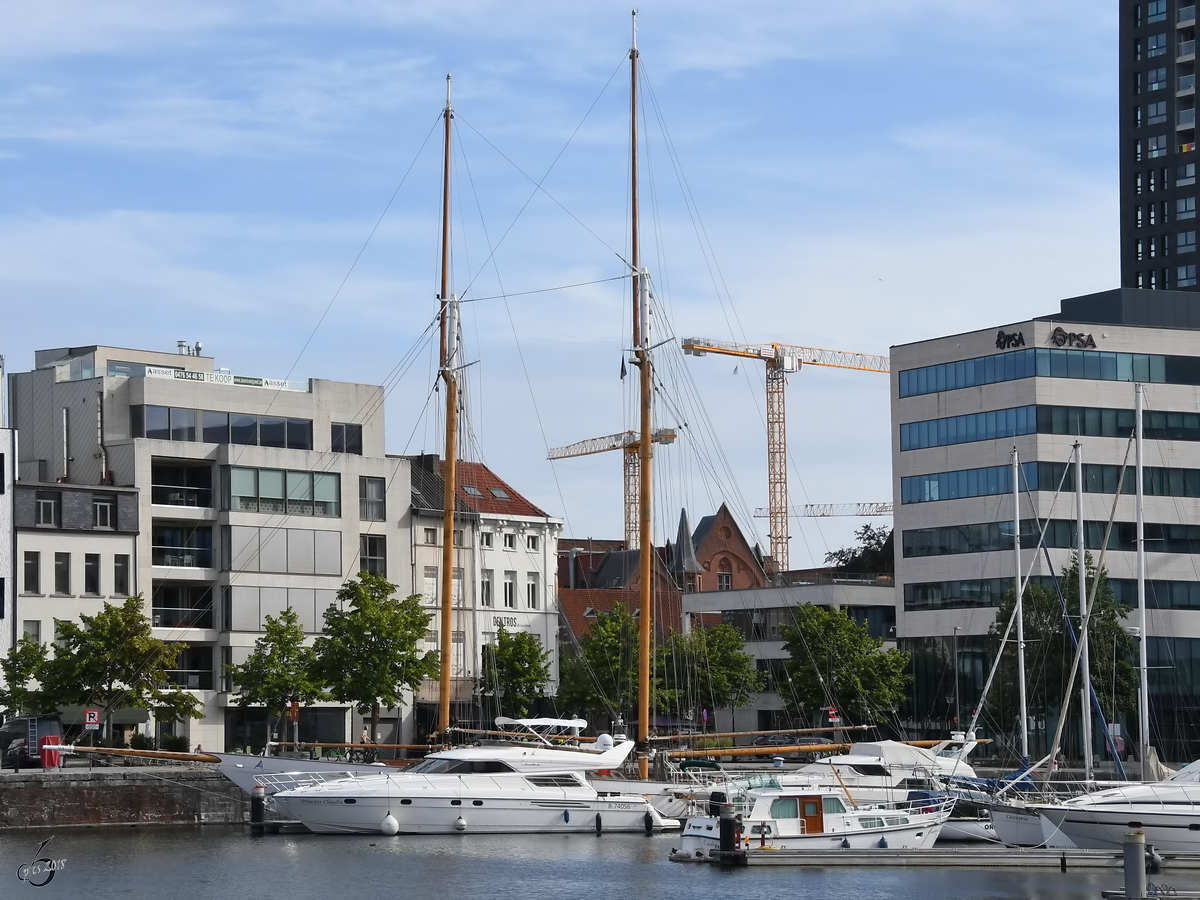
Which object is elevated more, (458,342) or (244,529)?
(458,342)

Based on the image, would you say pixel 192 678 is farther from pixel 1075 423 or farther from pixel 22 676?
pixel 1075 423

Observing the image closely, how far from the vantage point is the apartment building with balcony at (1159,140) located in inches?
7510

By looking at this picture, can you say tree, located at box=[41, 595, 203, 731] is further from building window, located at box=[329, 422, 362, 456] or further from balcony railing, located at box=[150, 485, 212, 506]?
building window, located at box=[329, 422, 362, 456]

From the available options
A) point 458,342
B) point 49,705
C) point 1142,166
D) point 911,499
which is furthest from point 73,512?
point 1142,166

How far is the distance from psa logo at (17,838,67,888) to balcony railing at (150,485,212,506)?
4271 cm

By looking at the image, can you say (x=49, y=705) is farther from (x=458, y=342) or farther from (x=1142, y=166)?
(x=1142, y=166)

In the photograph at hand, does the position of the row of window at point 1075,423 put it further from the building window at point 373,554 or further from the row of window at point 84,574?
the row of window at point 84,574

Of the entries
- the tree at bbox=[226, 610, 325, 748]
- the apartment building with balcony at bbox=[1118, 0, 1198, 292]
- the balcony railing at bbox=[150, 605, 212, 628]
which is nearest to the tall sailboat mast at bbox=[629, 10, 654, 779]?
the tree at bbox=[226, 610, 325, 748]

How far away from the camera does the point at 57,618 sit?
92.6 meters

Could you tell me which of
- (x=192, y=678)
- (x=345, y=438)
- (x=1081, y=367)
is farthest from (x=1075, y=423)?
(x=192, y=678)

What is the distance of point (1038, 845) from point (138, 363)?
61427 mm

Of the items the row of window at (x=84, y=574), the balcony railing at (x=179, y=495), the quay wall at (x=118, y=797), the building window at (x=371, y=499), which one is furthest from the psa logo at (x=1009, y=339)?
the quay wall at (x=118, y=797)

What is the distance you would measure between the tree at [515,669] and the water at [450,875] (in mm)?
36771

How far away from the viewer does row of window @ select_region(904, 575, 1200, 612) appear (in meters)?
110
